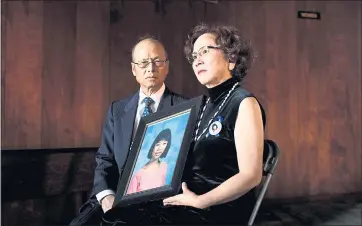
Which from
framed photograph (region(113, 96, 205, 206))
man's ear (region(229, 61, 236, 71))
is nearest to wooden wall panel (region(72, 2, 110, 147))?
framed photograph (region(113, 96, 205, 206))

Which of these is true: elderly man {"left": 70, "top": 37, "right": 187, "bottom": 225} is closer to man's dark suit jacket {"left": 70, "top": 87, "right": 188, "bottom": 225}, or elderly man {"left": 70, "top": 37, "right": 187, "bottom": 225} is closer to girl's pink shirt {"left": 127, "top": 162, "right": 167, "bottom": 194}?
man's dark suit jacket {"left": 70, "top": 87, "right": 188, "bottom": 225}

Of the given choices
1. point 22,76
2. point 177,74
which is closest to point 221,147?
point 177,74

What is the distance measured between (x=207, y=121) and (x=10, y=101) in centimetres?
83

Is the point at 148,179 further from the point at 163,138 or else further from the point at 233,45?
the point at 233,45

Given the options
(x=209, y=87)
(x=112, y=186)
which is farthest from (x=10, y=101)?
(x=209, y=87)

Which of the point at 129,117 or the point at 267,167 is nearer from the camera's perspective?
the point at 267,167

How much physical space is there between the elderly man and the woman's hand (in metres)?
0.23

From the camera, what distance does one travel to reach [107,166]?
49.4 inches

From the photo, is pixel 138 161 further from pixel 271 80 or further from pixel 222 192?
pixel 271 80

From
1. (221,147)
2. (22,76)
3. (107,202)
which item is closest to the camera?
(221,147)

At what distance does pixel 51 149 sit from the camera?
1568 millimetres

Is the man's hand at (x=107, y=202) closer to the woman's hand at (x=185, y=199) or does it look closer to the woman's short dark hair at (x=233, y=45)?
→ the woman's hand at (x=185, y=199)

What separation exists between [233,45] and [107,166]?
0.46 metres

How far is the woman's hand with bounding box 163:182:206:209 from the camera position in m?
1.01
